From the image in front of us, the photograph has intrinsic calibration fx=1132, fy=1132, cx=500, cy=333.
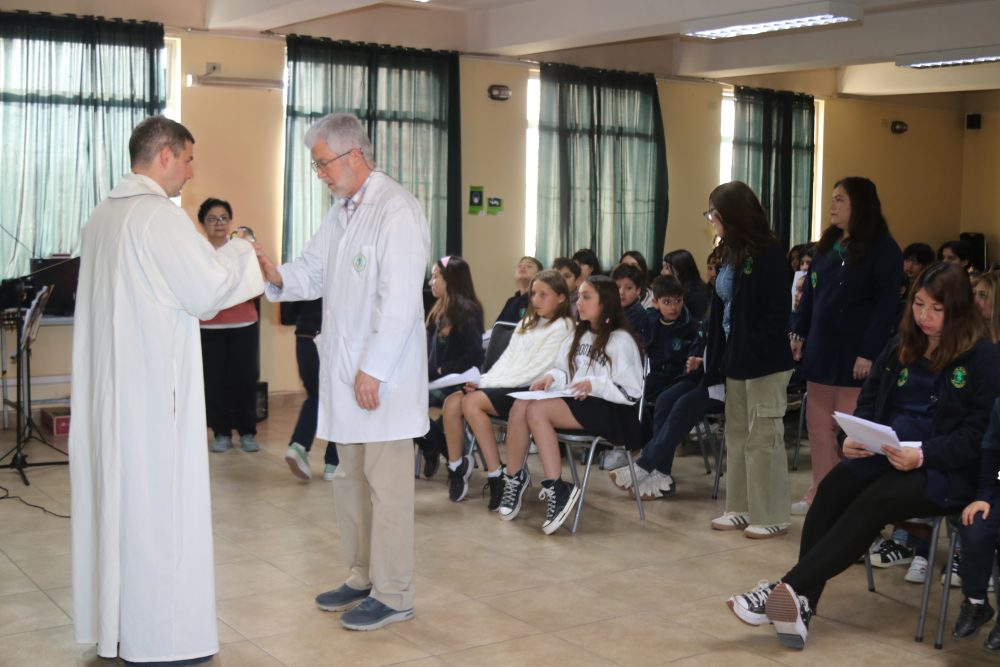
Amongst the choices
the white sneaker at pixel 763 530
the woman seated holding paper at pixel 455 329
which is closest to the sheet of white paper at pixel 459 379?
the woman seated holding paper at pixel 455 329

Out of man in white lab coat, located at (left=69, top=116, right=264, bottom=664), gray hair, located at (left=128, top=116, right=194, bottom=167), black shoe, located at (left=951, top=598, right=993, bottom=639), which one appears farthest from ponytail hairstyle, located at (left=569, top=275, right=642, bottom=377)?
gray hair, located at (left=128, top=116, right=194, bottom=167)

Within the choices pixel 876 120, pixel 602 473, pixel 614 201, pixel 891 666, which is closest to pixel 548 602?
pixel 891 666

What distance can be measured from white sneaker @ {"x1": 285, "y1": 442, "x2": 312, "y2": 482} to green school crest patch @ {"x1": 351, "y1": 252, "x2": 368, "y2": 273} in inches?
95.1

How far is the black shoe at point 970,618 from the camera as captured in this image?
3590 mm

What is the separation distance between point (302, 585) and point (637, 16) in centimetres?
526

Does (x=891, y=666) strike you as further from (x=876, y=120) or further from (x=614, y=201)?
(x=876, y=120)

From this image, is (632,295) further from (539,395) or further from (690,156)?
(690,156)

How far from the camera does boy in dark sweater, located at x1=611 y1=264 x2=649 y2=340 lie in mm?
6250

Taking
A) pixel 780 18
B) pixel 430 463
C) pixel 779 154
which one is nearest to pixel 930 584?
pixel 430 463

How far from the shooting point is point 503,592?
4.19 meters

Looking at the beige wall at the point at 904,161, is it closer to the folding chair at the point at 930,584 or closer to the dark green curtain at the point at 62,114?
the dark green curtain at the point at 62,114

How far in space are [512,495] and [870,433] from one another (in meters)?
1.97

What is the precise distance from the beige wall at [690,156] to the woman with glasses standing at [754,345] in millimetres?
5865

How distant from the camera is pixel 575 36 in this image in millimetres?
8570
